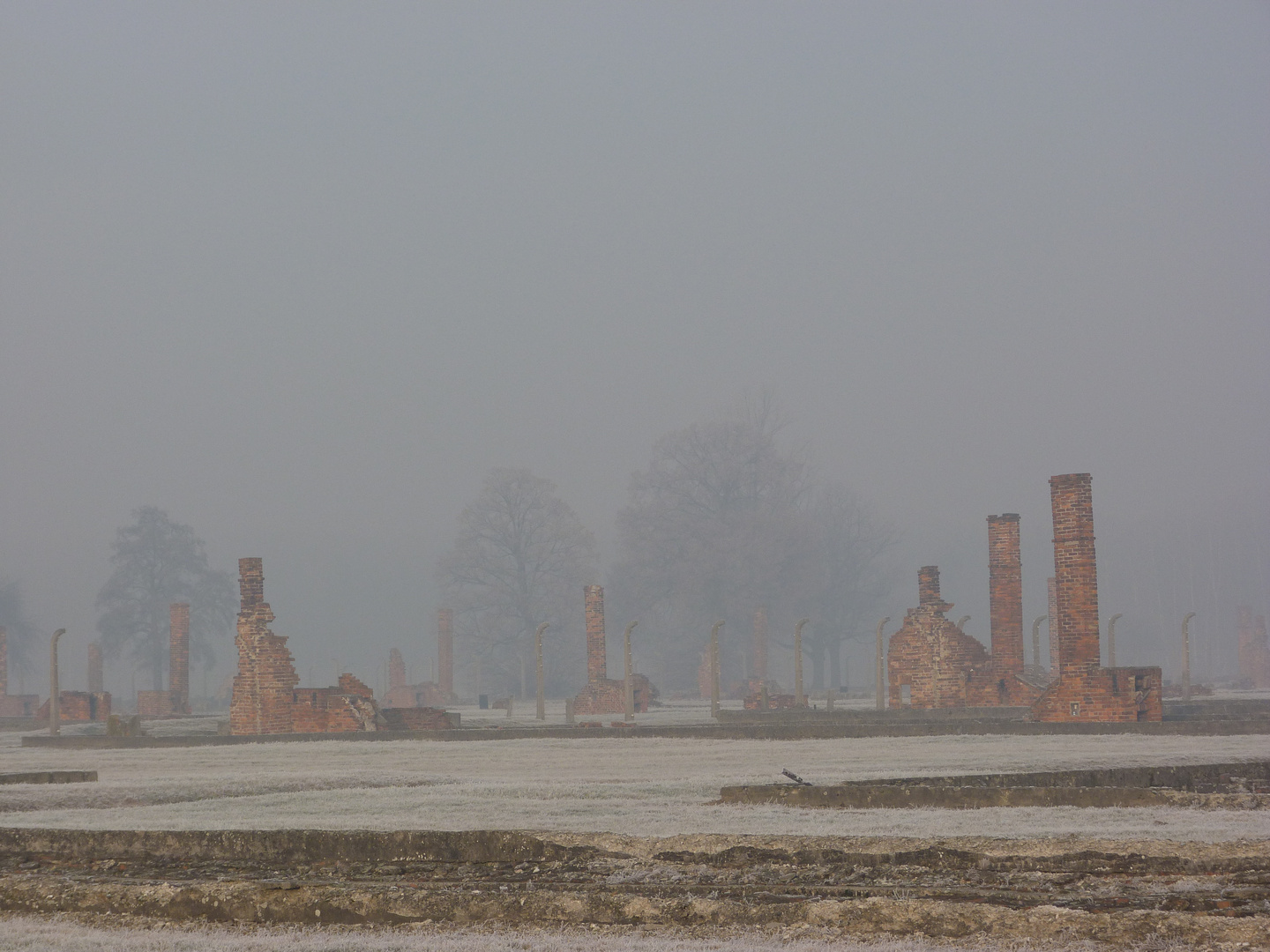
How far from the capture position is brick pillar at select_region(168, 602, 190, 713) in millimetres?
48656

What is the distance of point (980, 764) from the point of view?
1719 cm

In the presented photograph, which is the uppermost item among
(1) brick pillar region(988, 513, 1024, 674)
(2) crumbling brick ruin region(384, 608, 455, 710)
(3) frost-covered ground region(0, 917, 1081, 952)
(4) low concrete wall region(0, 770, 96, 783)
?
(1) brick pillar region(988, 513, 1024, 674)

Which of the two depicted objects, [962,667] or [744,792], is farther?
[962,667]

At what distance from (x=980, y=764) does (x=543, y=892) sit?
994 cm

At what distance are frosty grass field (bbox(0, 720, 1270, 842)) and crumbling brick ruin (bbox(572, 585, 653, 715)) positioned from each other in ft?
62.1

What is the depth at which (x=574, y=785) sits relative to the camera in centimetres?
1561

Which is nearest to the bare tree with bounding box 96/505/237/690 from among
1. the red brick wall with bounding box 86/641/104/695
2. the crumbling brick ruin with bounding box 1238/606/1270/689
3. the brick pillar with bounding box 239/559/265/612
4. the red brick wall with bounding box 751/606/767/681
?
the red brick wall with bounding box 86/641/104/695

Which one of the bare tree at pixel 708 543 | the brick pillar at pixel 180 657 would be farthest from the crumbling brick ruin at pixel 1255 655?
the brick pillar at pixel 180 657

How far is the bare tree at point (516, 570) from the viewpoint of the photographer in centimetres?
6378

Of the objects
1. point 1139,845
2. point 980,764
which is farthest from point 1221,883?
point 980,764

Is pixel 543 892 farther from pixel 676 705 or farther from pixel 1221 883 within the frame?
pixel 676 705

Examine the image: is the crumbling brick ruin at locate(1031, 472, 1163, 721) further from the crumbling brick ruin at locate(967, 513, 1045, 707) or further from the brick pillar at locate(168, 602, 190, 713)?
the brick pillar at locate(168, 602, 190, 713)

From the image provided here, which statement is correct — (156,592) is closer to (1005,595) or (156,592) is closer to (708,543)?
(708,543)

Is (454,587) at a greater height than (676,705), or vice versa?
(454,587)
